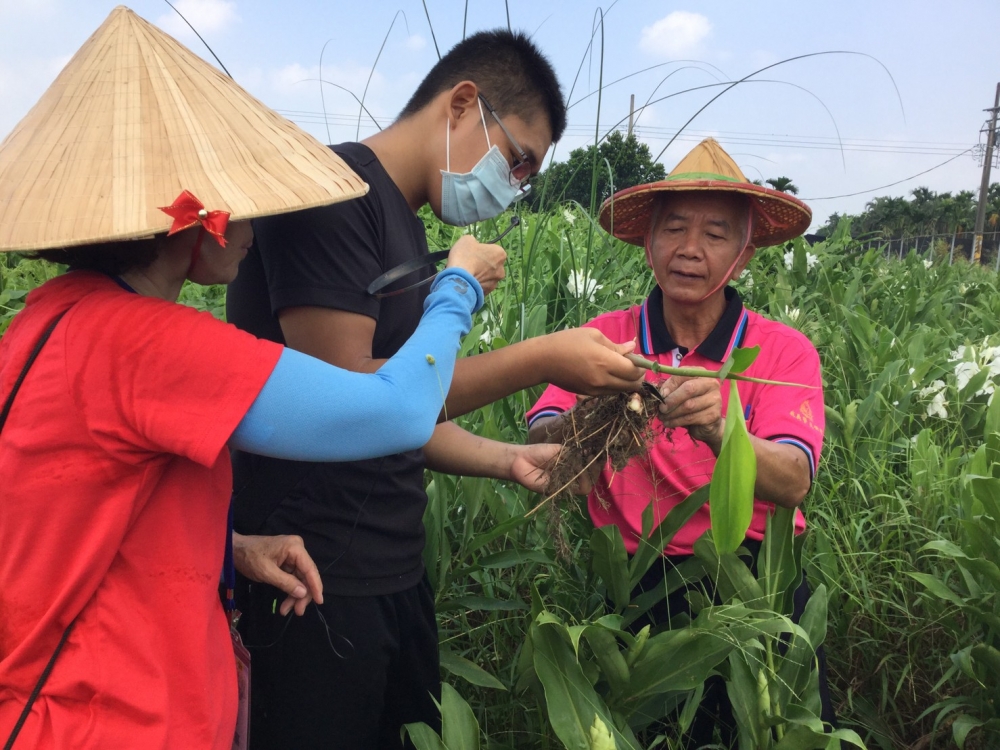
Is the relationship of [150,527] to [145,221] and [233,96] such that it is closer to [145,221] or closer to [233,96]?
[145,221]

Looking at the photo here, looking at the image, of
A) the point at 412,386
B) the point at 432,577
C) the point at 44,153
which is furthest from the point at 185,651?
the point at 432,577

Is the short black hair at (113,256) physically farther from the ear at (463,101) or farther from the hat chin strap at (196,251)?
the ear at (463,101)

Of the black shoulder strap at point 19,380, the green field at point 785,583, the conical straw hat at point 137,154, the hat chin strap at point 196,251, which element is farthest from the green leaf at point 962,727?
the black shoulder strap at point 19,380

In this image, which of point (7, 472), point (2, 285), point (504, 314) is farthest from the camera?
point (2, 285)

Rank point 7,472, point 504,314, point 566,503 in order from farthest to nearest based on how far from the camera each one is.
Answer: point 504,314, point 566,503, point 7,472

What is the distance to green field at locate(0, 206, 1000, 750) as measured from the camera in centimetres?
157

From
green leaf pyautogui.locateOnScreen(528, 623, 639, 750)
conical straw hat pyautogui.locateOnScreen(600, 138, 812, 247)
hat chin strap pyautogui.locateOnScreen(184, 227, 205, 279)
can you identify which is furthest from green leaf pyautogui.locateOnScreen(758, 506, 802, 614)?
hat chin strap pyautogui.locateOnScreen(184, 227, 205, 279)

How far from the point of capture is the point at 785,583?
5.45 ft

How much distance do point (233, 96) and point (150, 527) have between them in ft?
2.00

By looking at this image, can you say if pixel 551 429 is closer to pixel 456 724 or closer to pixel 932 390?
pixel 456 724

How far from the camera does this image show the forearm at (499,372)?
1.44 meters

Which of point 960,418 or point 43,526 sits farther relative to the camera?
point 960,418

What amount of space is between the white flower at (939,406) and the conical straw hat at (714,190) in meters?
1.14

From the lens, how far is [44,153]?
3.56 feet
